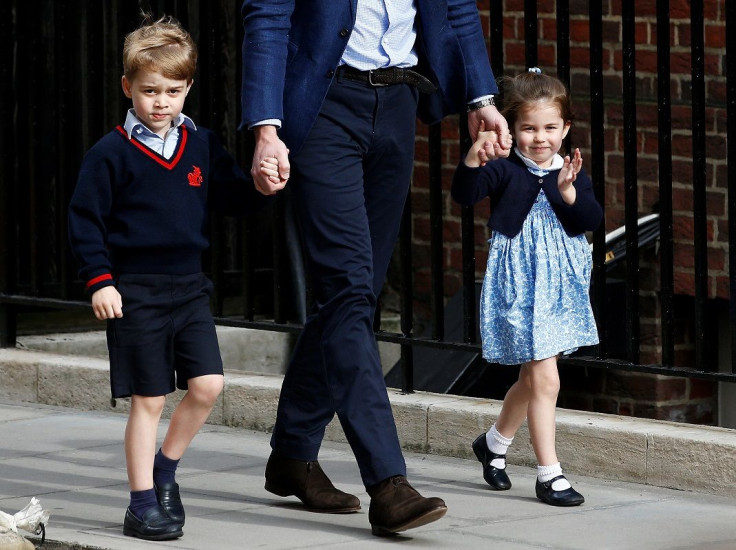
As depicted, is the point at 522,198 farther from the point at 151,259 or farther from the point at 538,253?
the point at 151,259

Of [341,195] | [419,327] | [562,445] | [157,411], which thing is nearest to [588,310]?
[562,445]

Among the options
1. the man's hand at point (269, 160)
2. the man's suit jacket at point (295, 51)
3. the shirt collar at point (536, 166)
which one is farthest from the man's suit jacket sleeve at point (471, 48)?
the man's hand at point (269, 160)

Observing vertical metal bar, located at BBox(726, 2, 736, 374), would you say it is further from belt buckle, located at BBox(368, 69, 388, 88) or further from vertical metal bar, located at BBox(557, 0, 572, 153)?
belt buckle, located at BBox(368, 69, 388, 88)

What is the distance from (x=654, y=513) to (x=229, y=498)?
4.20ft

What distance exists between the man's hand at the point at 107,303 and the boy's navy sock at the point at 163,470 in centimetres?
46

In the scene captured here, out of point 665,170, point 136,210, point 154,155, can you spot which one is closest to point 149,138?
Result: point 154,155

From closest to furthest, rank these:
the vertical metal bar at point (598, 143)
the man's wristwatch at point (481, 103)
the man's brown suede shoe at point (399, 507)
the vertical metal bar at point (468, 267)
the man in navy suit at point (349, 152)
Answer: the man's brown suede shoe at point (399, 507) → the man in navy suit at point (349, 152) → the man's wristwatch at point (481, 103) → the vertical metal bar at point (598, 143) → the vertical metal bar at point (468, 267)

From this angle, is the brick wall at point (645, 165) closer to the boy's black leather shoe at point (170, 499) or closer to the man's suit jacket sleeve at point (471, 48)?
the man's suit jacket sleeve at point (471, 48)

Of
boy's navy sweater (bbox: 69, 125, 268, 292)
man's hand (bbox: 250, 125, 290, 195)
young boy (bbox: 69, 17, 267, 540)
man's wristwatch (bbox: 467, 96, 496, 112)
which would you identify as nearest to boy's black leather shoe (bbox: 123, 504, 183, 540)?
young boy (bbox: 69, 17, 267, 540)

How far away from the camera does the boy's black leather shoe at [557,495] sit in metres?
5.04

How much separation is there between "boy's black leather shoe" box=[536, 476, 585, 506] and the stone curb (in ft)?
1.28

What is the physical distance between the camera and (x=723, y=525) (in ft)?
15.7

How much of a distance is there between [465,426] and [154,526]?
157 cm

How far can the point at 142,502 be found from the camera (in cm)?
458
